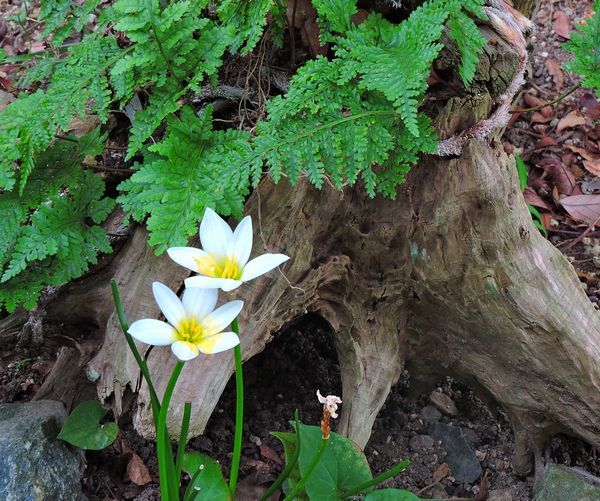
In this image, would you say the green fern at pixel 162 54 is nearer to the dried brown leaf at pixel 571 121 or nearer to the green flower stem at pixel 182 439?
the green flower stem at pixel 182 439

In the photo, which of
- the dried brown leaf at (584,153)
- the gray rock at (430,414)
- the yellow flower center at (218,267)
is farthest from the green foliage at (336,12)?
the dried brown leaf at (584,153)

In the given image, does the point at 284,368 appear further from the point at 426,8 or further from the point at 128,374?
the point at 426,8

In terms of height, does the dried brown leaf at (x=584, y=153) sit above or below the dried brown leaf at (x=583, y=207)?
above

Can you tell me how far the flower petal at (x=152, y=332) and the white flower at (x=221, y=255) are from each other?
6.3 inches

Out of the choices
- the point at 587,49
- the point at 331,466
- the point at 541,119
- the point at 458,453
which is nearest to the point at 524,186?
the point at 541,119

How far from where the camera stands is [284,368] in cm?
314

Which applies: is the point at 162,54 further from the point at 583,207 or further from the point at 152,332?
the point at 583,207

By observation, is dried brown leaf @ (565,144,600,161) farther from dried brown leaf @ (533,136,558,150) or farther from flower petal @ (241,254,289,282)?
flower petal @ (241,254,289,282)

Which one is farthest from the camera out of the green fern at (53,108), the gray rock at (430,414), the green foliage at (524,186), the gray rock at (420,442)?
the green foliage at (524,186)

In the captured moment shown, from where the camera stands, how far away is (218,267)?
5.67 feet

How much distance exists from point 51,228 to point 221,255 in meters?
0.91

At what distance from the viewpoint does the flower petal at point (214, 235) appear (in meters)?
1.74

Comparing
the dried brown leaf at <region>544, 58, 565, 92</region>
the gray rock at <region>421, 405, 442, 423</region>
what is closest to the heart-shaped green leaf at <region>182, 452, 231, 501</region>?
the gray rock at <region>421, 405, 442, 423</region>

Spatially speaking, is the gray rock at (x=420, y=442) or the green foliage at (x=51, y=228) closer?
the green foliage at (x=51, y=228)
